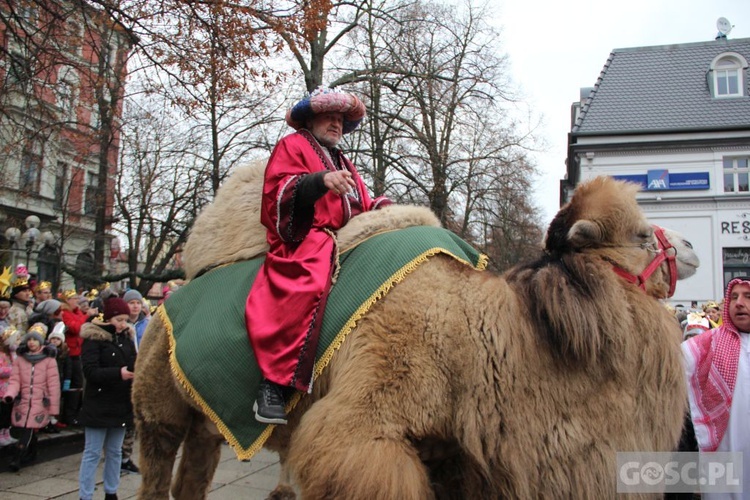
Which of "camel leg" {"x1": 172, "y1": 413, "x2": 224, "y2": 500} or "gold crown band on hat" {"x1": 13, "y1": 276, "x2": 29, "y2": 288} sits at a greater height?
"gold crown band on hat" {"x1": 13, "y1": 276, "x2": 29, "y2": 288}

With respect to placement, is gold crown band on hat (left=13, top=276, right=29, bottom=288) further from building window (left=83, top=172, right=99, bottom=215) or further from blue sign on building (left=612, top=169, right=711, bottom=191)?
blue sign on building (left=612, top=169, right=711, bottom=191)

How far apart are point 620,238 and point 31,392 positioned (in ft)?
24.8

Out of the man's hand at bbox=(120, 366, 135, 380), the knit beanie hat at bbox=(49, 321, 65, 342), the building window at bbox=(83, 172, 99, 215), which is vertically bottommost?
the man's hand at bbox=(120, 366, 135, 380)

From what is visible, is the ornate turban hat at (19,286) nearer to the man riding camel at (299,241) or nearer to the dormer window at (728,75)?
the man riding camel at (299,241)

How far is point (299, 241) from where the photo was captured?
3.32 m

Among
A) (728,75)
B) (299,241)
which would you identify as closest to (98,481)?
(299,241)

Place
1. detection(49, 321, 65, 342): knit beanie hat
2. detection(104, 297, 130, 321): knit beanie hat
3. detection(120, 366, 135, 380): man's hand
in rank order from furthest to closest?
detection(49, 321, 65, 342): knit beanie hat
detection(104, 297, 130, 321): knit beanie hat
detection(120, 366, 135, 380): man's hand

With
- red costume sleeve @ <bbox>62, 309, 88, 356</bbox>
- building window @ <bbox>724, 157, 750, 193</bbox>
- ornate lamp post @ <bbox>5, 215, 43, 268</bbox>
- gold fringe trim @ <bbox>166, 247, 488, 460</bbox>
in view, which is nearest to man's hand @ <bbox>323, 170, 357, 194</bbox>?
gold fringe trim @ <bbox>166, 247, 488, 460</bbox>

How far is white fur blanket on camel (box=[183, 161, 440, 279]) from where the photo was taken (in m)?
3.36

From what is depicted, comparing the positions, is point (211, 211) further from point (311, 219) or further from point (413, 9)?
point (413, 9)

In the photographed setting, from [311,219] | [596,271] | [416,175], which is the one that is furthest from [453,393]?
[416,175]

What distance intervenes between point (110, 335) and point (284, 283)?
4.58 metres

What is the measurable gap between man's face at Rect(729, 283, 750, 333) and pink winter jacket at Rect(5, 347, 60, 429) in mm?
7773

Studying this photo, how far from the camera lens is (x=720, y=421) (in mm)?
3904
